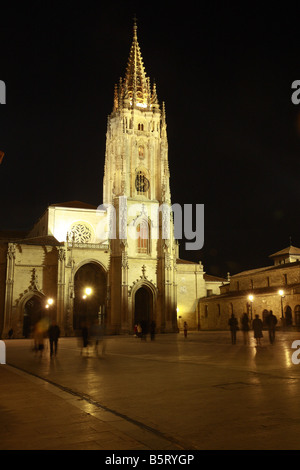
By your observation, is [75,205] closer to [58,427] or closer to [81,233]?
[81,233]

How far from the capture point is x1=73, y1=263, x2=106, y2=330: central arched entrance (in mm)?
49122

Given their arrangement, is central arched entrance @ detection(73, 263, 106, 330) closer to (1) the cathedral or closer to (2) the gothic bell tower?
(1) the cathedral

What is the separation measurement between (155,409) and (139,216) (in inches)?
1773

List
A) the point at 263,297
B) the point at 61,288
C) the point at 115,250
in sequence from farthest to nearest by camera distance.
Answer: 1. the point at 115,250
2. the point at 263,297
3. the point at 61,288

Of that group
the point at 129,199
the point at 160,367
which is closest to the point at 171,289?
the point at 129,199

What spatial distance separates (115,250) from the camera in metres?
49.4

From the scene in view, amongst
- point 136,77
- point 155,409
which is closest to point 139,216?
point 136,77

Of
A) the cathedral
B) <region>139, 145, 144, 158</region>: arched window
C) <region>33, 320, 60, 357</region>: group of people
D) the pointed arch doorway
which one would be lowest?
<region>33, 320, 60, 357</region>: group of people

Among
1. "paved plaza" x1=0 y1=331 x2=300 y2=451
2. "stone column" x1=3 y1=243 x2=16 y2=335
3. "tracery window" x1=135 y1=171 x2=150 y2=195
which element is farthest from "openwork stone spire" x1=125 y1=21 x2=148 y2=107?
"paved plaza" x1=0 y1=331 x2=300 y2=451

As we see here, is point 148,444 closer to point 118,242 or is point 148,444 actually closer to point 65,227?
point 118,242

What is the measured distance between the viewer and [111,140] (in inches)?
2251

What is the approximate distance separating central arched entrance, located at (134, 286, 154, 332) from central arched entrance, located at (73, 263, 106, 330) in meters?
4.40

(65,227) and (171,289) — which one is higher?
(65,227)
